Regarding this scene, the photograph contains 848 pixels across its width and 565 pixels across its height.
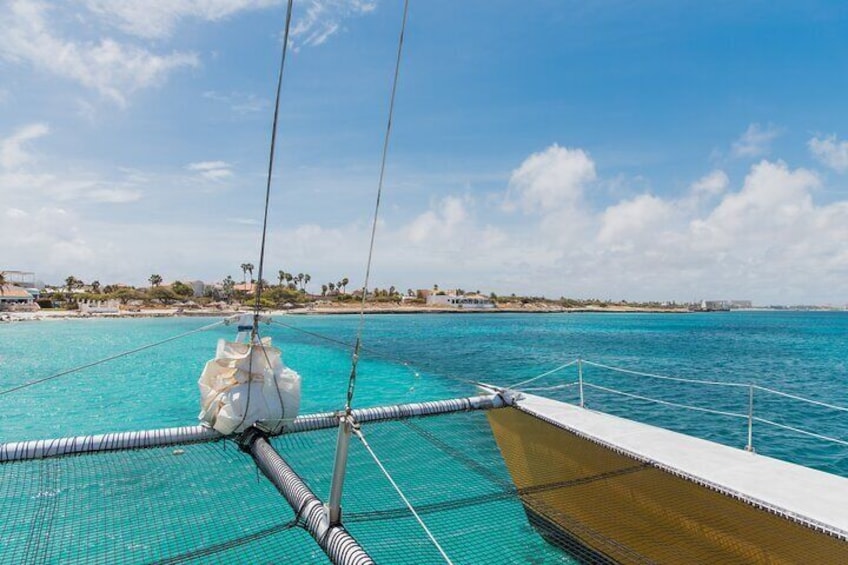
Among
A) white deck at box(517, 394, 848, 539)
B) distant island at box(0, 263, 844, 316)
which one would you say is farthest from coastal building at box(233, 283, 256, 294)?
white deck at box(517, 394, 848, 539)

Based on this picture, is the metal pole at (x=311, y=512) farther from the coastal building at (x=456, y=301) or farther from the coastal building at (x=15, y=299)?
the coastal building at (x=456, y=301)

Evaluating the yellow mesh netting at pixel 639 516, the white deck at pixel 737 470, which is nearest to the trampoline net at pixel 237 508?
the yellow mesh netting at pixel 639 516

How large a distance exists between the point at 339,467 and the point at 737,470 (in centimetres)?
449

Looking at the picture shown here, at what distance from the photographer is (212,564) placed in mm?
4062

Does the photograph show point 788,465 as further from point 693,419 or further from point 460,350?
point 460,350

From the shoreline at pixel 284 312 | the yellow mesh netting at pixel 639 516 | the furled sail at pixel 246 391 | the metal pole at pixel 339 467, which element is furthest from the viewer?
the shoreline at pixel 284 312

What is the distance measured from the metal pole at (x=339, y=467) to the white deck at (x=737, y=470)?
3.73 meters

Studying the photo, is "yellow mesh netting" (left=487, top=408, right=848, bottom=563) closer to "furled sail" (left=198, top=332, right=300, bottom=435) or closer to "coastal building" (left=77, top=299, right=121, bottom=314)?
"furled sail" (left=198, top=332, right=300, bottom=435)

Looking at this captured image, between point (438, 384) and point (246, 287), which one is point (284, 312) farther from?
point (438, 384)

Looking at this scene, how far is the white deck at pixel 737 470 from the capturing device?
412 cm

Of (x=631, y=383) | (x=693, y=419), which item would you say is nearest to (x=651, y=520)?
(x=693, y=419)

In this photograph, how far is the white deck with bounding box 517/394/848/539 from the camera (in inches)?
162

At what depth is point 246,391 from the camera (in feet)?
17.1

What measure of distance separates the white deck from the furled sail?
3749 mm
